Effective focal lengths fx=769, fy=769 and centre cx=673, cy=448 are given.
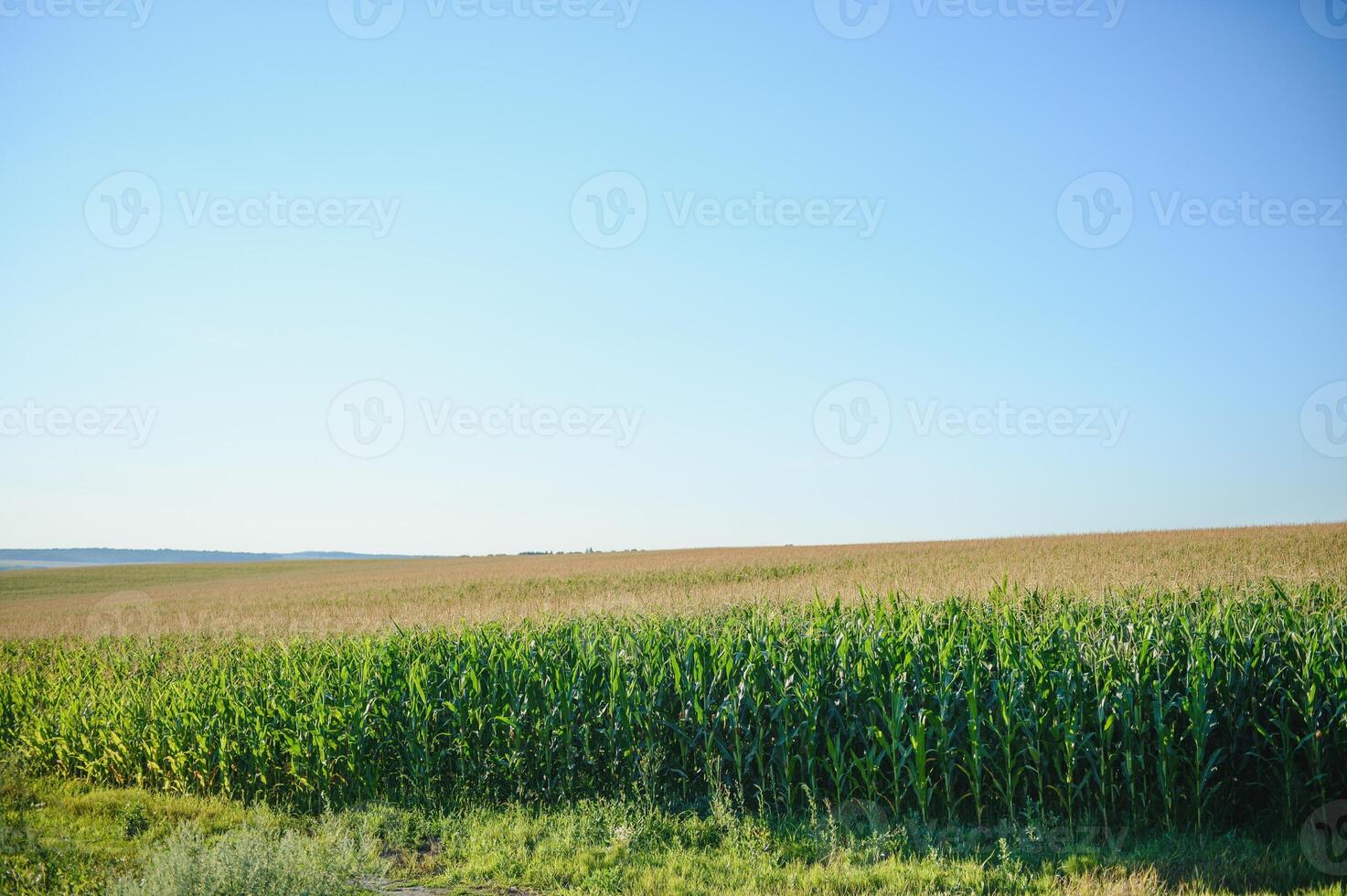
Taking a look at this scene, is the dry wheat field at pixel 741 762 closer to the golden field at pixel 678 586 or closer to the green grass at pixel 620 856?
the green grass at pixel 620 856

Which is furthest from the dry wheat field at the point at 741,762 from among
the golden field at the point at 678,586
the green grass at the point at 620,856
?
the golden field at the point at 678,586

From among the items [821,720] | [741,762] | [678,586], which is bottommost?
[678,586]

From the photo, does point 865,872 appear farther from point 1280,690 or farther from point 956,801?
point 1280,690

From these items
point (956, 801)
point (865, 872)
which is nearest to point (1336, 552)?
point (956, 801)

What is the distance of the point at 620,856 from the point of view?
7.73 m

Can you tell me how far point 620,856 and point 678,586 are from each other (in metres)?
28.8

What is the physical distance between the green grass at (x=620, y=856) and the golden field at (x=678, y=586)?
368 inches

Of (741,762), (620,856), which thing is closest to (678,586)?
(741,762)

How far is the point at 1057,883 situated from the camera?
6.77 metres

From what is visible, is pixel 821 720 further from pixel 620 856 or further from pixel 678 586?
pixel 678 586

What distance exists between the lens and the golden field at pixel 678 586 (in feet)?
78.5

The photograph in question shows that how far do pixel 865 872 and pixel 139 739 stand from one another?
11.4 metres

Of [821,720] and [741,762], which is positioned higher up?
[821,720]

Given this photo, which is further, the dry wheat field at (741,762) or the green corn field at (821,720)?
the green corn field at (821,720)
